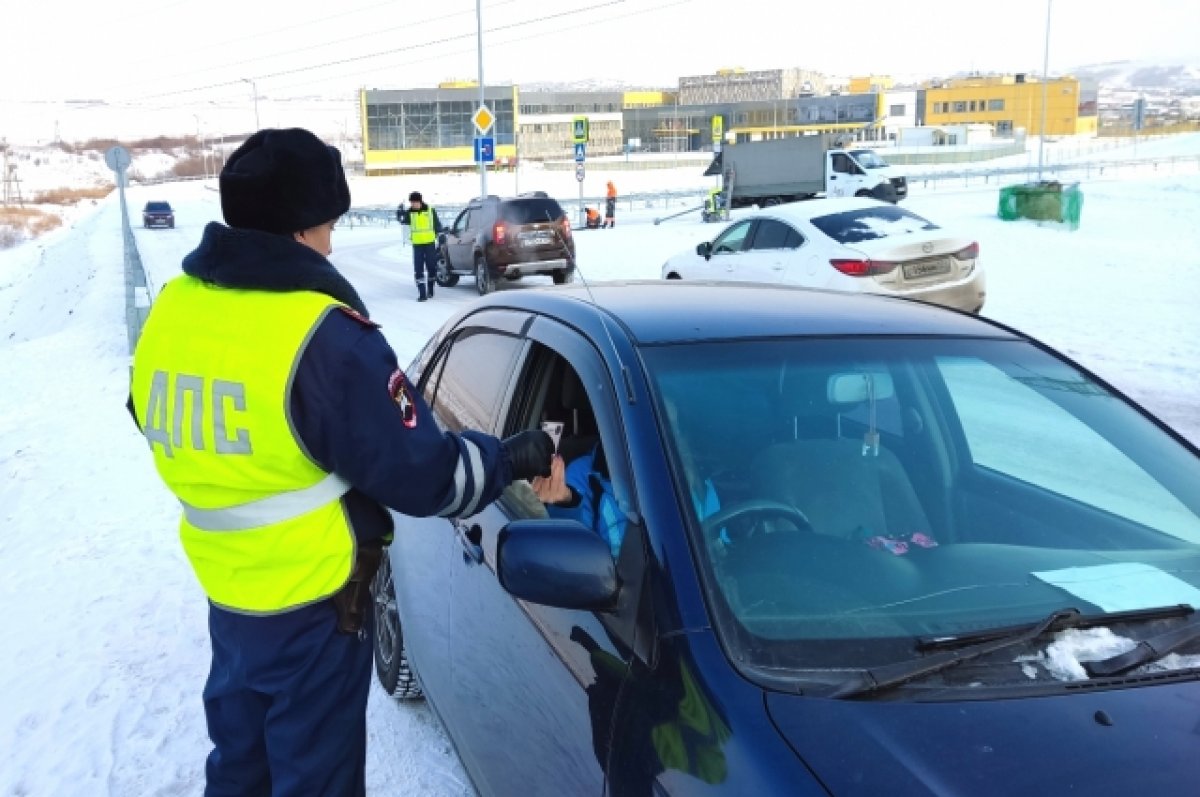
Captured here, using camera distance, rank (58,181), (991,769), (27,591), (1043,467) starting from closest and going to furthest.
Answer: (991,769), (1043,467), (27,591), (58,181)

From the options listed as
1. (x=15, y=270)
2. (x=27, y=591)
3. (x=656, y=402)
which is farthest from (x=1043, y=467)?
(x=15, y=270)

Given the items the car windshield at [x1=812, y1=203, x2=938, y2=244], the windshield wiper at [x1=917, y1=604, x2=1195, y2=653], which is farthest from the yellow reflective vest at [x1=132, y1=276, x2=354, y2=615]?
the car windshield at [x1=812, y1=203, x2=938, y2=244]

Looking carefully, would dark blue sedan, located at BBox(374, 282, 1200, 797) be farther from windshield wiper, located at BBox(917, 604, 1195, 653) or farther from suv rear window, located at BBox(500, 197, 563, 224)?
suv rear window, located at BBox(500, 197, 563, 224)

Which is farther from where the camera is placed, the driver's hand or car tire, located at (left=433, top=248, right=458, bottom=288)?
car tire, located at (left=433, top=248, right=458, bottom=288)

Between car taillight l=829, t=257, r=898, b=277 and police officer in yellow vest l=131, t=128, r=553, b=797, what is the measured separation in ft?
30.5

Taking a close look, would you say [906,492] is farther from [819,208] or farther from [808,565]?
[819,208]

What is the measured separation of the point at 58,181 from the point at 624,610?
143386 millimetres

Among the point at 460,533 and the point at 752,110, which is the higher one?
the point at 752,110

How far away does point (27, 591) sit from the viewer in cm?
527

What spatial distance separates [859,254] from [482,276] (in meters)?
9.26

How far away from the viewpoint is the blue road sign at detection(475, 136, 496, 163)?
79.0 feet

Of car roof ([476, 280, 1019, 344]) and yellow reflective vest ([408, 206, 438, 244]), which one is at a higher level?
car roof ([476, 280, 1019, 344])

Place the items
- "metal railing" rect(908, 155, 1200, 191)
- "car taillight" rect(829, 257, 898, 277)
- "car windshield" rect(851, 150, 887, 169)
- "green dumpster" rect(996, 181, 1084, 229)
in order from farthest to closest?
"metal railing" rect(908, 155, 1200, 191), "car windshield" rect(851, 150, 887, 169), "green dumpster" rect(996, 181, 1084, 229), "car taillight" rect(829, 257, 898, 277)

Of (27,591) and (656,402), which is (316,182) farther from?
(27,591)
